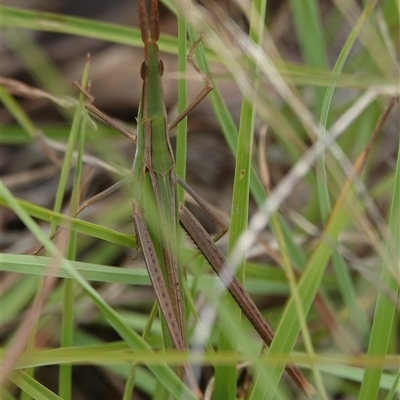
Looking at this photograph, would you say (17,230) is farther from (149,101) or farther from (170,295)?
(170,295)

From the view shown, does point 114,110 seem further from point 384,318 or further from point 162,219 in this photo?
point 384,318

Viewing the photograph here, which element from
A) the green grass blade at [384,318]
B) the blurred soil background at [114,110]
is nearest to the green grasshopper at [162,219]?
the green grass blade at [384,318]

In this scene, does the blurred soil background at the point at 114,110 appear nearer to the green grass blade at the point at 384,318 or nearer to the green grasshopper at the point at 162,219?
the green grasshopper at the point at 162,219

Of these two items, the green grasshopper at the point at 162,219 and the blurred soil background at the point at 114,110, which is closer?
the green grasshopper at the point at 162,219

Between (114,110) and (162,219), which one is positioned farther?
(114,110)

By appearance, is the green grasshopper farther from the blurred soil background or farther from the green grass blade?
the blurred soil background

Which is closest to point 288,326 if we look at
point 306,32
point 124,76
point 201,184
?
point 306,32

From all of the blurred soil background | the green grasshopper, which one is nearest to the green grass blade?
the green grasshopper

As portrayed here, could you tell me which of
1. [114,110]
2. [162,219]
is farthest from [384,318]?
[114,110]
